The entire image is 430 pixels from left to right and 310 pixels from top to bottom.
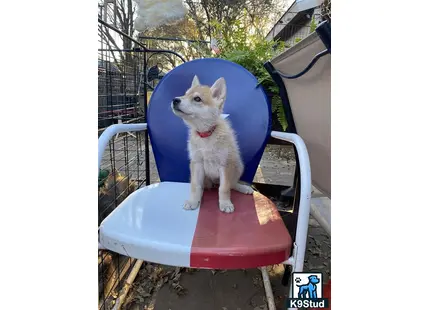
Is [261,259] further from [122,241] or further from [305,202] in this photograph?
[122,241]

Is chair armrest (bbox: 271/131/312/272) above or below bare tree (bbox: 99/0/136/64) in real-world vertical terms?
below

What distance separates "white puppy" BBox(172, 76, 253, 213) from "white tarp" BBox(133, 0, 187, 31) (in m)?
0.30

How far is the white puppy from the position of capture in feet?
2.56

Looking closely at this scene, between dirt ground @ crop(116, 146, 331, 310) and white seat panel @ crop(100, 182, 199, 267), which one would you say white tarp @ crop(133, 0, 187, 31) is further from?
dirt ground @ crop(116, 146, 331, 310)

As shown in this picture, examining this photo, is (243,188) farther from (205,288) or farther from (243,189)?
(205,288)

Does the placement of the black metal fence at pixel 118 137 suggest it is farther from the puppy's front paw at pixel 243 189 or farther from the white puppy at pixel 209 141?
the puppy's front paw at pixel 243 189

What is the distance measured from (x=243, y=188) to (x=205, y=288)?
41 centimetres

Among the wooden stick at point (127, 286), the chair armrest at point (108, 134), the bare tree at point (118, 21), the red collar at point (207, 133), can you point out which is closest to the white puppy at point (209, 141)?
the red collar at point (207, 133)

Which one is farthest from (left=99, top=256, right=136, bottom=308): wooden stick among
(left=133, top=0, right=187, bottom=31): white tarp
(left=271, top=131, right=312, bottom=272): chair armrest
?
(left=133, top=0, right=187, bottom=31): white tarp
